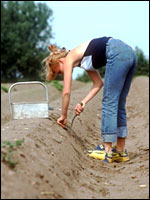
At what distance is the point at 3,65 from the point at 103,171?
41574 millimetres

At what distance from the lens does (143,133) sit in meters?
8.23

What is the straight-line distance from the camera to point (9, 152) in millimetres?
3609

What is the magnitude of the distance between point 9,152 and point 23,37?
45.6 meters

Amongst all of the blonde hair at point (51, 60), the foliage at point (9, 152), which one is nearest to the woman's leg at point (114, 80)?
the blonde hair at point (51, 60)

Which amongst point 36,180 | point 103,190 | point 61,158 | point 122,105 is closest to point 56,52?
point 122,105

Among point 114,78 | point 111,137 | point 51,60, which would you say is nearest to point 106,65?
point 114,78

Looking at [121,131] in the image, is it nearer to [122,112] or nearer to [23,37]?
[122,112]

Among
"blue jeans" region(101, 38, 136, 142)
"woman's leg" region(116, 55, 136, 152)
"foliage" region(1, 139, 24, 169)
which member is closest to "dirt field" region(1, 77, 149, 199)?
"foliage" region(1, 139, 24, 169)

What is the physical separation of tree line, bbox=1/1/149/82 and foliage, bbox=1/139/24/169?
40708 mm

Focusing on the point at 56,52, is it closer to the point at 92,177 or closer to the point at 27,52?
the point at 92,177

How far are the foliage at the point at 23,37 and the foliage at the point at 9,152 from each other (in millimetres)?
41091

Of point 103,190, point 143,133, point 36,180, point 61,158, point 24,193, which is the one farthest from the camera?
point 143,133

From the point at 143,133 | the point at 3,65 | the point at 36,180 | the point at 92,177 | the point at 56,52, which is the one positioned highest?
the point at 56,52

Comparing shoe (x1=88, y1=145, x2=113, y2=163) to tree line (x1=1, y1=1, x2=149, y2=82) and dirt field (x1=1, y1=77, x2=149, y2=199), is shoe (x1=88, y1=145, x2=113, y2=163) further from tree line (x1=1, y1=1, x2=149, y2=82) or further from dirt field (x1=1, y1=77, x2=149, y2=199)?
tree line (x1=1, y1=1, x2=149, y2=82)
